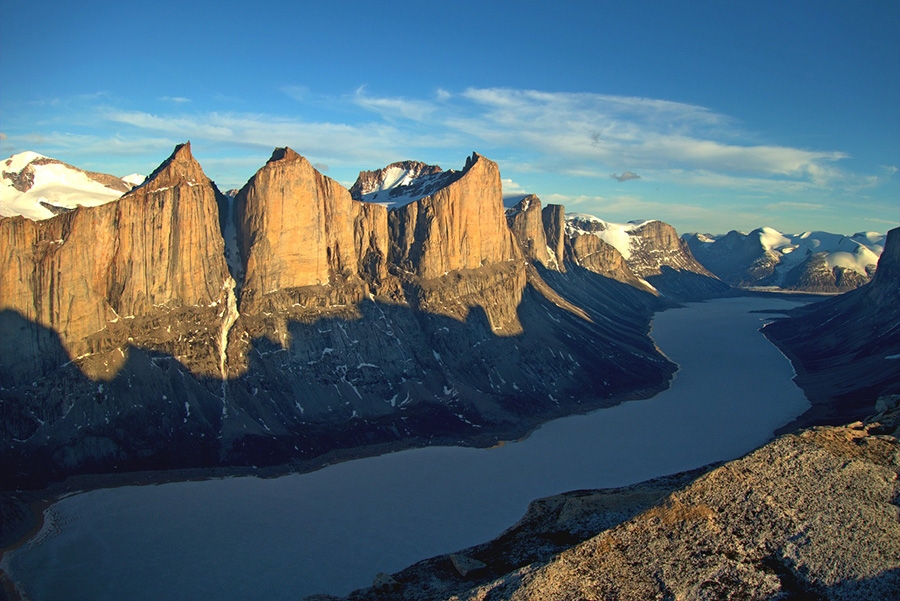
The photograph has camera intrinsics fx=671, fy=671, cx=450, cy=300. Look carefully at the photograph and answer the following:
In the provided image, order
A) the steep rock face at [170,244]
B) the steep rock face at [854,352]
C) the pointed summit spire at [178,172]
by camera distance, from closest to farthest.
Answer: the steep rock face at [170,244]
the pointed summit spire at [178,172]
the steep rock face at [854,352]

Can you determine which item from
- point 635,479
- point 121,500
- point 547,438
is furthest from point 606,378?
point 121,500

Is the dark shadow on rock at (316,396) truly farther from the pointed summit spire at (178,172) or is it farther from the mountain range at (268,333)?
the pointed summit spire at (178,172)

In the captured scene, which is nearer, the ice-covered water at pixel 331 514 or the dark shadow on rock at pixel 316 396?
the ice-covered water at pixel 331 514

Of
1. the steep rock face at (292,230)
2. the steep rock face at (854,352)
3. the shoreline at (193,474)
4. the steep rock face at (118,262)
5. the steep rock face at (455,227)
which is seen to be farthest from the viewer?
the steep rock face at (455,227)

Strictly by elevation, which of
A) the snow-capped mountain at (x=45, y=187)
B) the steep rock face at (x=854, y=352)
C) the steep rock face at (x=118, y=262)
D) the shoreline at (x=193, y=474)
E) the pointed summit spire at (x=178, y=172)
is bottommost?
the shoreline at (x=193, y=474)

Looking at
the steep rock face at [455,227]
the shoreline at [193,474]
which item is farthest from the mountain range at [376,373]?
the shoreline at [193,474]

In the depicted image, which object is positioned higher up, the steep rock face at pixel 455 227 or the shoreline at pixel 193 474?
the steep rock face at pixel 455 227

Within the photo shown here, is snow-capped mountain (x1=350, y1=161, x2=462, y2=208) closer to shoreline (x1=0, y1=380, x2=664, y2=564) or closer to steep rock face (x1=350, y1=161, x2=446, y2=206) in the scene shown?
steep rock face (x1=350, y1=161, x2=446, y2=206)
